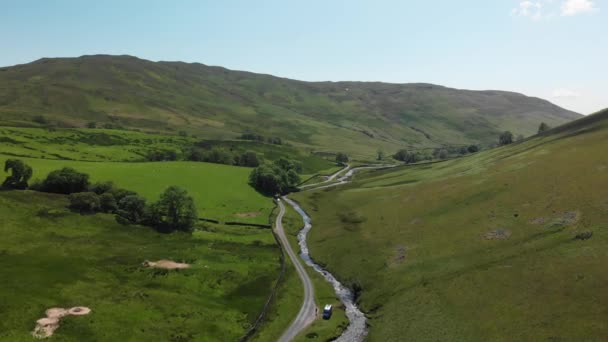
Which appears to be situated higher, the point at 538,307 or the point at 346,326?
the point at 538,307

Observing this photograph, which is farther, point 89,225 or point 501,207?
point 89,225

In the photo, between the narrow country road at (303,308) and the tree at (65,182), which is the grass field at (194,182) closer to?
the tree at (65,182)

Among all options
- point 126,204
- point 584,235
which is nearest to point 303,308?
point 584,235

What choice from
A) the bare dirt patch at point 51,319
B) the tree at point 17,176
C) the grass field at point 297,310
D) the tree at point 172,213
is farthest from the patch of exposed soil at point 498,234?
the tree at point 17,176

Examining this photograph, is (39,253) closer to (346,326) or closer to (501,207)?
(346,326)

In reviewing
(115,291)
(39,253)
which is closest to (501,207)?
(115,291)
